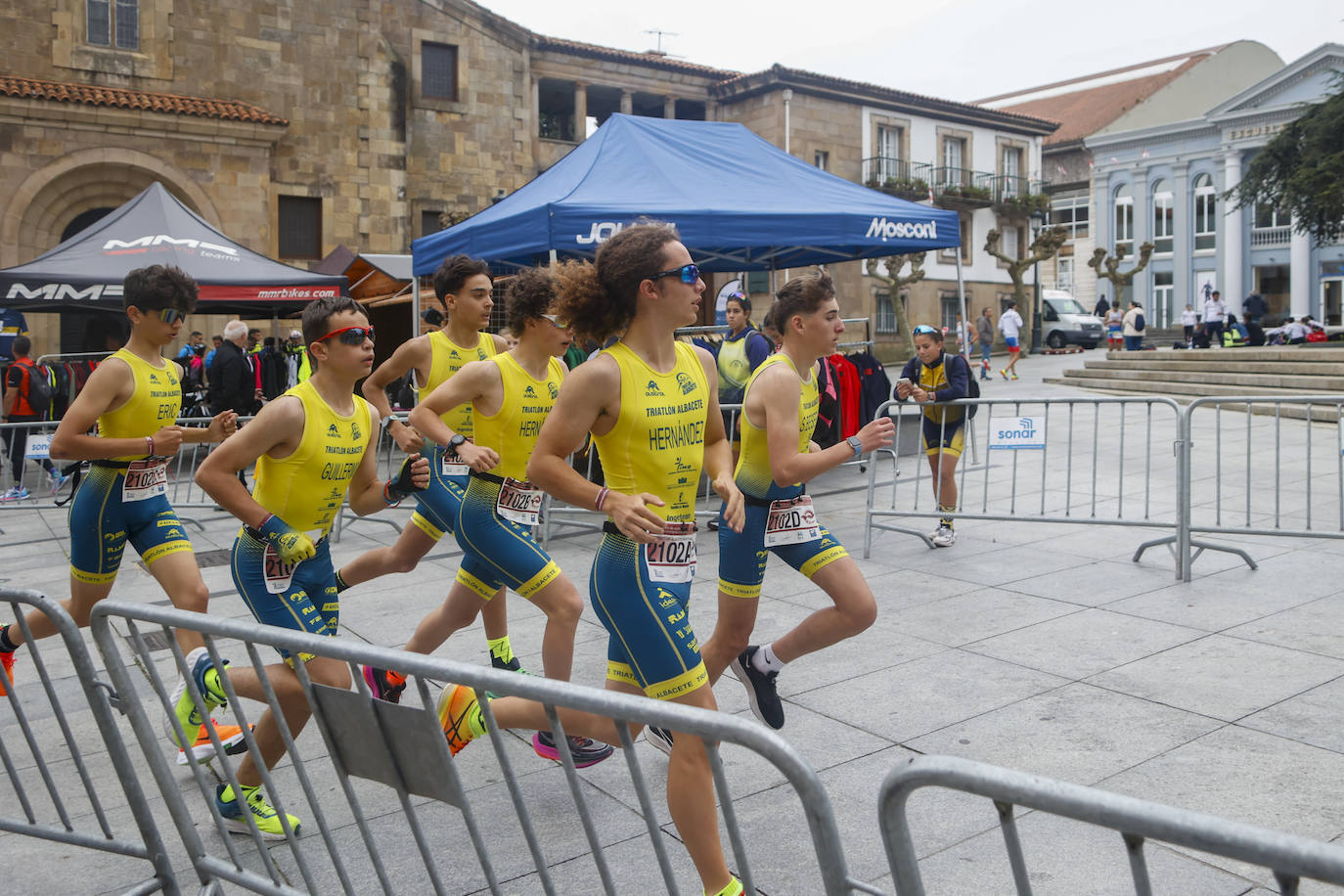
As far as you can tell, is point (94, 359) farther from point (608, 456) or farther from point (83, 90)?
point (608, 456)

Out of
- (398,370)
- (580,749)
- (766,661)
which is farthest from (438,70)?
(580,749)

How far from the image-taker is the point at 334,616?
3932 millimetres

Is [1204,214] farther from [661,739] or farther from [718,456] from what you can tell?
[661,739]

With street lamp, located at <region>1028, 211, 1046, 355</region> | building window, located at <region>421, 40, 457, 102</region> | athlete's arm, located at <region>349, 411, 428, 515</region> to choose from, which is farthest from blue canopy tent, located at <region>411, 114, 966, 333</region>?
street lamp, located at <region>1028, 211, 1046, 355</region>

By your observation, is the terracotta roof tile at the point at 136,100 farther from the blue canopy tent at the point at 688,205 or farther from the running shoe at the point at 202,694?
the running shoe at the point at 202,694

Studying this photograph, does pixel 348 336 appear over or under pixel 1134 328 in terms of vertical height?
under

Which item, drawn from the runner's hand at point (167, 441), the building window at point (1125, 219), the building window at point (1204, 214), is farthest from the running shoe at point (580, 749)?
the building window at point (1125, 219)

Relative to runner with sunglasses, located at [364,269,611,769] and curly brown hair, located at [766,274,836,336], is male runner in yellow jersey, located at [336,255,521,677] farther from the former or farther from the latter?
curly brown hair, located at [766,274,836,336]

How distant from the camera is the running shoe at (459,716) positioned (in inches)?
121

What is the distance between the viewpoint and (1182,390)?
19.9 m

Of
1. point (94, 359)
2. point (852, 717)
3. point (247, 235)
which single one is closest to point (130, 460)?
point (852, 717)

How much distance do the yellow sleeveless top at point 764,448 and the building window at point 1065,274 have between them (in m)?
55.7

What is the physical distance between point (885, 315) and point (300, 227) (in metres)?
21.3

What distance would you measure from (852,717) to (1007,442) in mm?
3975
